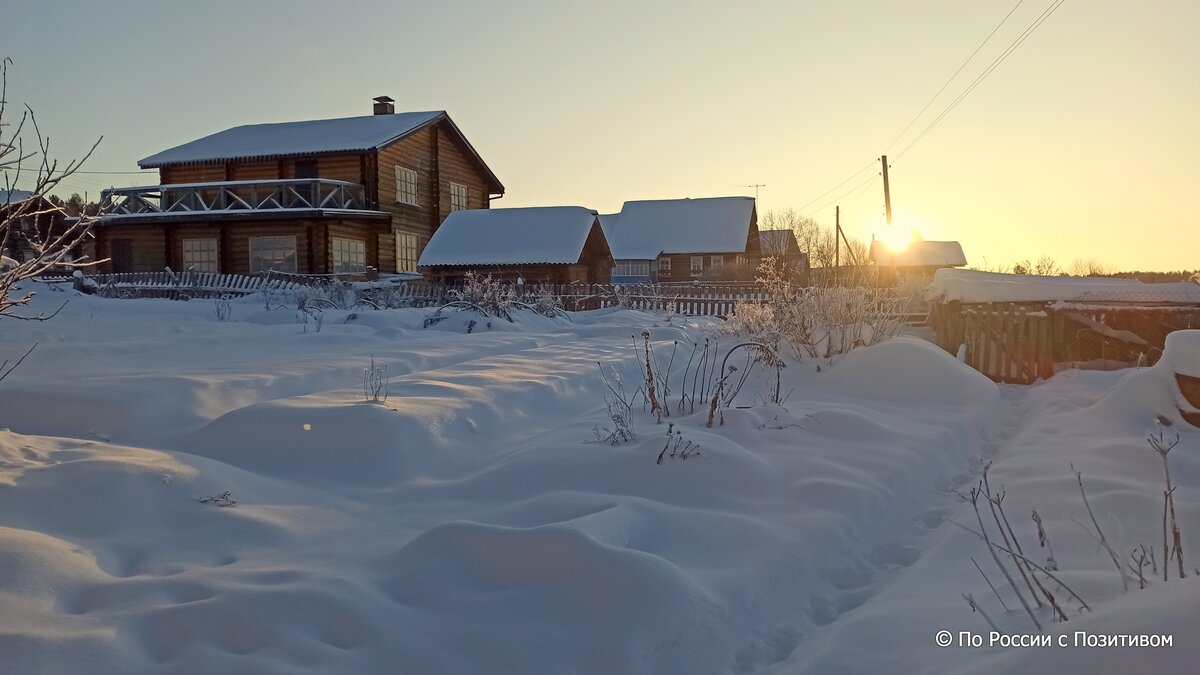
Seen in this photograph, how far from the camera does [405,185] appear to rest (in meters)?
27.1

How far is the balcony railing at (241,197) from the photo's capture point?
2300 centimetres

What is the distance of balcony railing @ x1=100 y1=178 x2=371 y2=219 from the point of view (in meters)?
23.0

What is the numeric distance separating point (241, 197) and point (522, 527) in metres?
24.0

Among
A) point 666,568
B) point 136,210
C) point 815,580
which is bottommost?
point 815,580

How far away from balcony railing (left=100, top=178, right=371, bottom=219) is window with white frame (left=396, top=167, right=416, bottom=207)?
1918mm

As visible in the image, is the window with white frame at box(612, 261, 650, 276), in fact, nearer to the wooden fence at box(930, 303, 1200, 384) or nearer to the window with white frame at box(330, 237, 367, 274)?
the window with white frame at box(330, 237, 367, 274)

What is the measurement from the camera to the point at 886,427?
609 centimetres

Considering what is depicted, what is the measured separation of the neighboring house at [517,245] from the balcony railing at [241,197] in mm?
3096

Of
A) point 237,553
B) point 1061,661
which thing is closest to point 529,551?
point 237,553

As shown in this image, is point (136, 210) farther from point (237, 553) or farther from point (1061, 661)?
point (1061, 661)

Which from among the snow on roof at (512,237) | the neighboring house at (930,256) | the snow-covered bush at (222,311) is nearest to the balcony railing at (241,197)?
the snow on roof at (512,237)

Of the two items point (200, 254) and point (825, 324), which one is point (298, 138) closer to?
point (200, 254)

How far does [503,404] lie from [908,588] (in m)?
3.85

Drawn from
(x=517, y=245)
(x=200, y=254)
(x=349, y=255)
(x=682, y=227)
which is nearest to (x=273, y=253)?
(x=349, y=255)
